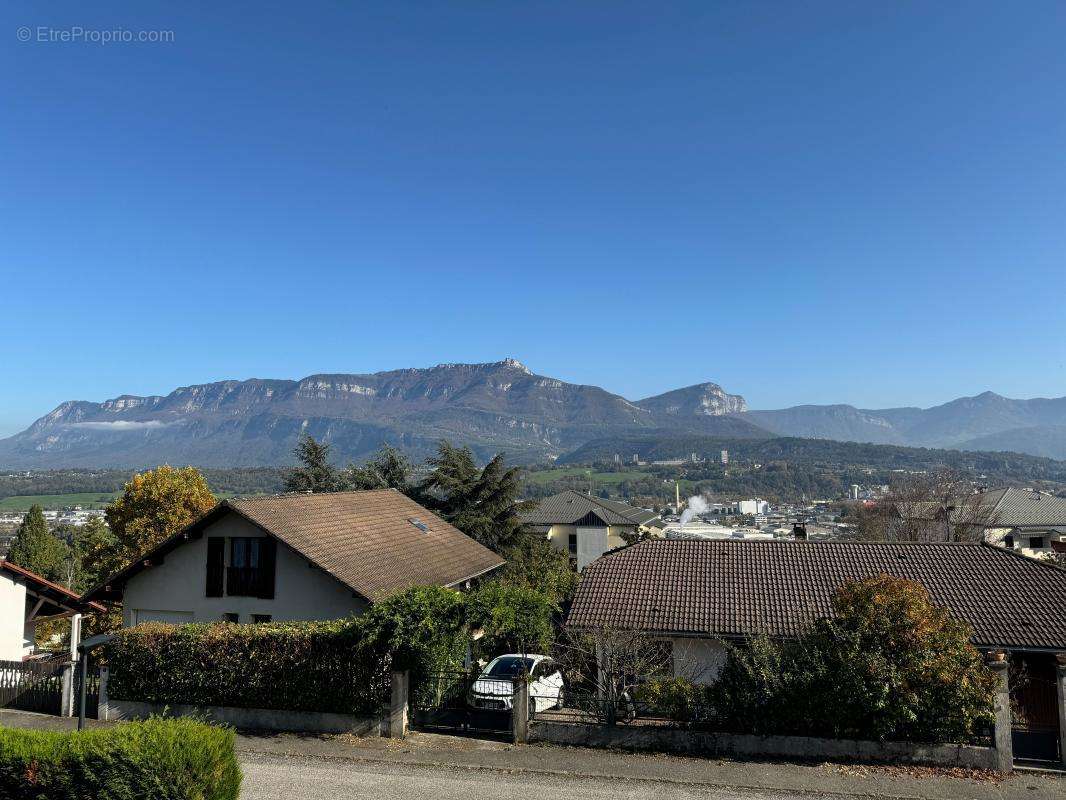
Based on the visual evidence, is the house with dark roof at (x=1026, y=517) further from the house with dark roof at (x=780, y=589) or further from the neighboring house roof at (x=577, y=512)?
the house with dark roof at (x=780, y=589)

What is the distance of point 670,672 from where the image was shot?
1838 centimetres

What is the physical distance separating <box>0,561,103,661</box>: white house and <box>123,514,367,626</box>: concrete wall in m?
2.27

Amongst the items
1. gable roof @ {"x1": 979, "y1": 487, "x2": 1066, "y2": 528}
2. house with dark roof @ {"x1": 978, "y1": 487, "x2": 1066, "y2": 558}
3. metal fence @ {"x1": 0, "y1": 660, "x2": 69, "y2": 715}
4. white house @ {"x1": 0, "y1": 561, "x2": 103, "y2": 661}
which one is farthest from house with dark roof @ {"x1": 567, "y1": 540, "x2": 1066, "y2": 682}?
gable roof @ {"x1": 979, "y1": 487, "x2": 1066, "y2": 528}

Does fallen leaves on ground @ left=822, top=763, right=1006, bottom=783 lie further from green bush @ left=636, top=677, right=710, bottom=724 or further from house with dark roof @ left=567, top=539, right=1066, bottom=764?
house with dark roof @ left=567, top=539, right=1066, bottom=764

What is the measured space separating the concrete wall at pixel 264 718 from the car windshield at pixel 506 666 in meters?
3.65

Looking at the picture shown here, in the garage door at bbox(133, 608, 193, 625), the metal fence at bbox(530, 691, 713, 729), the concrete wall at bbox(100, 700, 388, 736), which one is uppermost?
the garage door at bbox(133, 608, 193, 625)

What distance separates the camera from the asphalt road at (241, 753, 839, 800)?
11898 mm

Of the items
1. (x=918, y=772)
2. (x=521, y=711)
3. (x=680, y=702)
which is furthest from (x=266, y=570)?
(x=918, y=772)

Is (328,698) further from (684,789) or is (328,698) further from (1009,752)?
(1009,752)

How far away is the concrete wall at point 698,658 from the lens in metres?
18.4

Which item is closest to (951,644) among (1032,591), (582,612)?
(1032,591)

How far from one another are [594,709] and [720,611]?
19.3 ft

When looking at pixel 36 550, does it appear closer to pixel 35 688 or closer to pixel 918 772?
pixel 35 688

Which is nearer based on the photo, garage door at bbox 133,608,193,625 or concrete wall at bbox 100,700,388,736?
concrete wall at bbox 100,700,388,736
